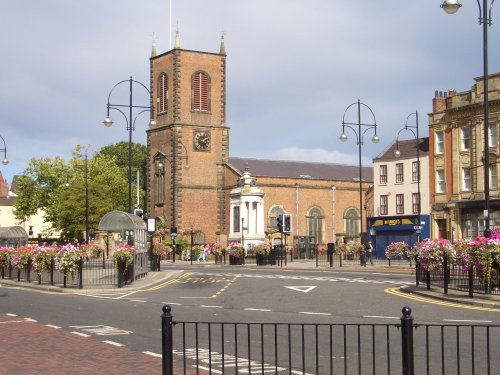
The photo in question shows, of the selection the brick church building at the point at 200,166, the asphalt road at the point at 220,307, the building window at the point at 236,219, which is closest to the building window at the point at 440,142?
the building window at the point at 236,219

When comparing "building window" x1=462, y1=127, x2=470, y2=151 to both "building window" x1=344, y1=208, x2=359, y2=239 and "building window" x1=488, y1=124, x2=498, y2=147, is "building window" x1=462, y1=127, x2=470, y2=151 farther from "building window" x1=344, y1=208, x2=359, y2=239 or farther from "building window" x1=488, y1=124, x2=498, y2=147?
"building window" x1=344, y1=208, x2=359, y2=239

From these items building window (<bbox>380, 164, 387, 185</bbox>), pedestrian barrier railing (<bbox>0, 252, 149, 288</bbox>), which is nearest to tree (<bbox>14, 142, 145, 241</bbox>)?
building window (<bbox>380, 164, 387, 185</bbox>)

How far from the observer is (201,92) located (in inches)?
3334

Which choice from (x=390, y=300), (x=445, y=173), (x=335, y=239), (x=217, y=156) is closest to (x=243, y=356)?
(x=390, y=300)

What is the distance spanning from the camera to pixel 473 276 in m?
20.9

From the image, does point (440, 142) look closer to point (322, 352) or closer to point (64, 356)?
point (322, 352)

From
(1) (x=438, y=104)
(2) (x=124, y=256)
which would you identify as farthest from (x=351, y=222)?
(2) (x=124, y=256)

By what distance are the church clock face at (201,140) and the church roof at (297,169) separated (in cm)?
408

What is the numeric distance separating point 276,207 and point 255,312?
2697 inches

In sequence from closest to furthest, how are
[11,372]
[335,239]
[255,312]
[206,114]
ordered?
[11,372], [255,312], [206,114], [335,239]

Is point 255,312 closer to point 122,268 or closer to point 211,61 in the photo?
point 122,268

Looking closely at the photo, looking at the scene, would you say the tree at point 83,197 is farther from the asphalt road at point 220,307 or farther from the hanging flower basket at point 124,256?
the asphalt road at point 220,307

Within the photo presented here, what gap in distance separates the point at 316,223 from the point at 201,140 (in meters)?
17.4

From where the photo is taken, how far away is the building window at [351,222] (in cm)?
9300
